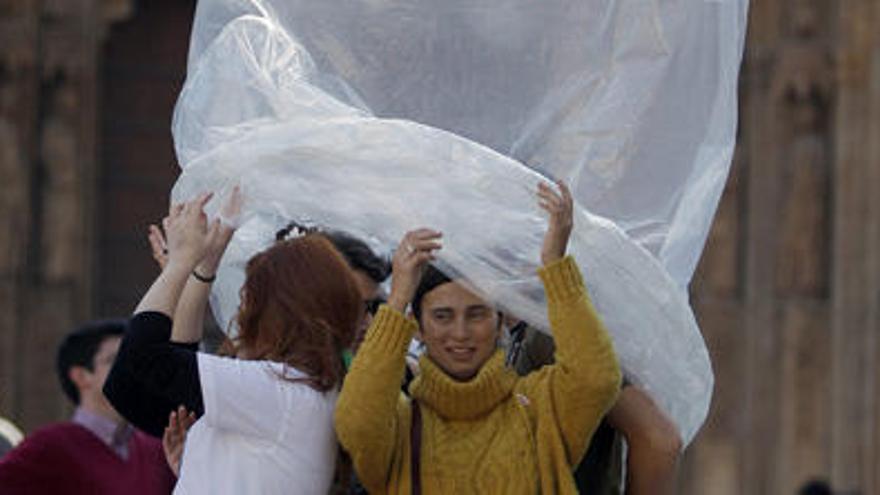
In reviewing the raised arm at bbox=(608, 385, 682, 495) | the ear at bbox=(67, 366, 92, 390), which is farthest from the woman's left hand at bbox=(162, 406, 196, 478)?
the ear at bbox=(67, 366, 92, 390)

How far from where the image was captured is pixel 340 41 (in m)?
5.20

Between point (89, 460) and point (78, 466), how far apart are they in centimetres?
4

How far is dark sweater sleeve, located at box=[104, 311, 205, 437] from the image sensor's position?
4.45m

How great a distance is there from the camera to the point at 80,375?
688 centimetres

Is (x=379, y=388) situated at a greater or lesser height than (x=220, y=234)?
lesser

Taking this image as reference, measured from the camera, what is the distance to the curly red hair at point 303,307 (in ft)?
14.5

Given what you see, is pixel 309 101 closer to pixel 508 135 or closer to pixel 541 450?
pixel 508 135

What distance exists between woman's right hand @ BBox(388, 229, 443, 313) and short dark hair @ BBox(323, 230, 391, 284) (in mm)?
365

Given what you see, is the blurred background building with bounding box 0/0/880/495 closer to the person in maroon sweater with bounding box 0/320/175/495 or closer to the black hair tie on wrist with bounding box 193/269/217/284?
the person in maroon sweater with bounding box 0/320/175/495

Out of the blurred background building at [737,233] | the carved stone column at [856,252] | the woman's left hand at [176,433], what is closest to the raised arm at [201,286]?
the woman's left hand at [176,433]

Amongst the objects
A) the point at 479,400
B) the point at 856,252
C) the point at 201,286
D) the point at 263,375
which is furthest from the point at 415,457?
the point at 856,252

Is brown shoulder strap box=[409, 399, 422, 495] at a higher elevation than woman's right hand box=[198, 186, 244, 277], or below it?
below

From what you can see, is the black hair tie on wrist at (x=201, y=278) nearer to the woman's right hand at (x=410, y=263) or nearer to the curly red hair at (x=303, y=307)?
the curly red hair at (x=303, y=307)

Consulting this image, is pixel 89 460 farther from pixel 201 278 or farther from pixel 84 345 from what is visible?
pixel 201 278
